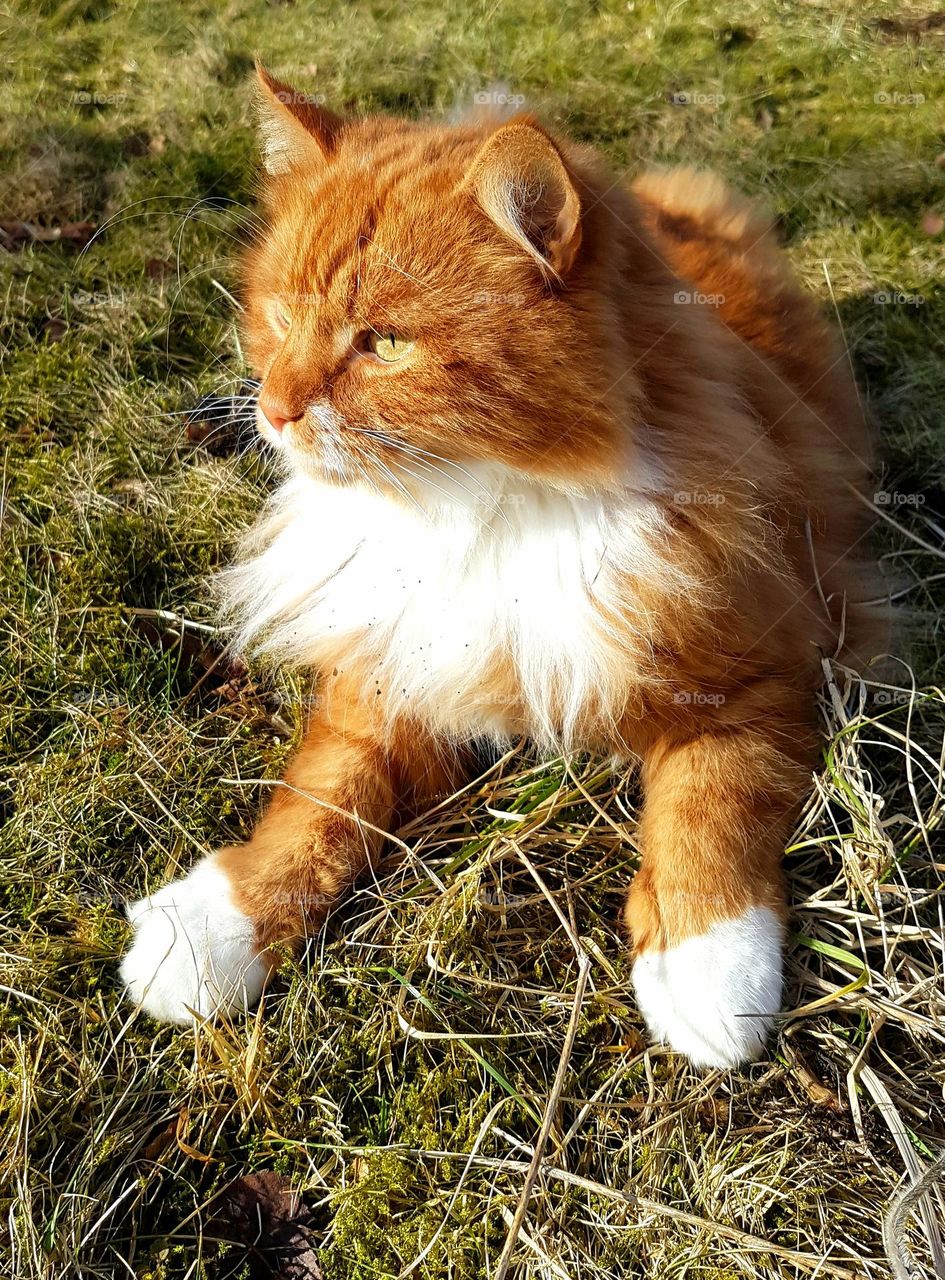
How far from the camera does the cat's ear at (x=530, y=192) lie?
63.7 inches

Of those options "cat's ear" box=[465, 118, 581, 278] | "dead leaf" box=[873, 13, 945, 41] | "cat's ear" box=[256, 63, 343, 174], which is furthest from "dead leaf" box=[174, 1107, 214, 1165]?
"dead leaf" box=[873, 13, 945, 41]

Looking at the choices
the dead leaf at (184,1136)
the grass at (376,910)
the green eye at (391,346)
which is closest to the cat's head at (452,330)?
the green eye at (391,346)

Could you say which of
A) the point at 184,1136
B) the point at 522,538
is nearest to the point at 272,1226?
the point at 184,1136

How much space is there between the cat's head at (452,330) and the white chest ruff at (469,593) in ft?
0.41

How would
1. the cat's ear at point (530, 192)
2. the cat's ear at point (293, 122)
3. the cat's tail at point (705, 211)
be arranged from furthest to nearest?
the cat's tail at point (705, 211) → the cat's ear at point (293, 122) → the cat's ear at point (530, 192)

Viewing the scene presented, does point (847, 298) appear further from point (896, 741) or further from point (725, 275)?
point (896, 741)

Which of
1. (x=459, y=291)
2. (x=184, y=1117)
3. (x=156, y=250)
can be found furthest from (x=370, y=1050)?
(x=156, y=250)

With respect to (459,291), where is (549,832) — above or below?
below

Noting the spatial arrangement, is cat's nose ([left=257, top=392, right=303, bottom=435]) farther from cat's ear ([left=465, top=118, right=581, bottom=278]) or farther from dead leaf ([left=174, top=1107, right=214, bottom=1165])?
dead leaf ([left=174, top=1107, right=214, bottom=1165])

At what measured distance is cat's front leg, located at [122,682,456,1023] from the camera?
2.11 metres

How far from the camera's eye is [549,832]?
95.1 inches

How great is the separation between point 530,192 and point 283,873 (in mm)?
1504

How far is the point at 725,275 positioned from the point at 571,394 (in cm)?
106

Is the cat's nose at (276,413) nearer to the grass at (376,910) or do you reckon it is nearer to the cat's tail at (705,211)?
the grass at (376,910)
